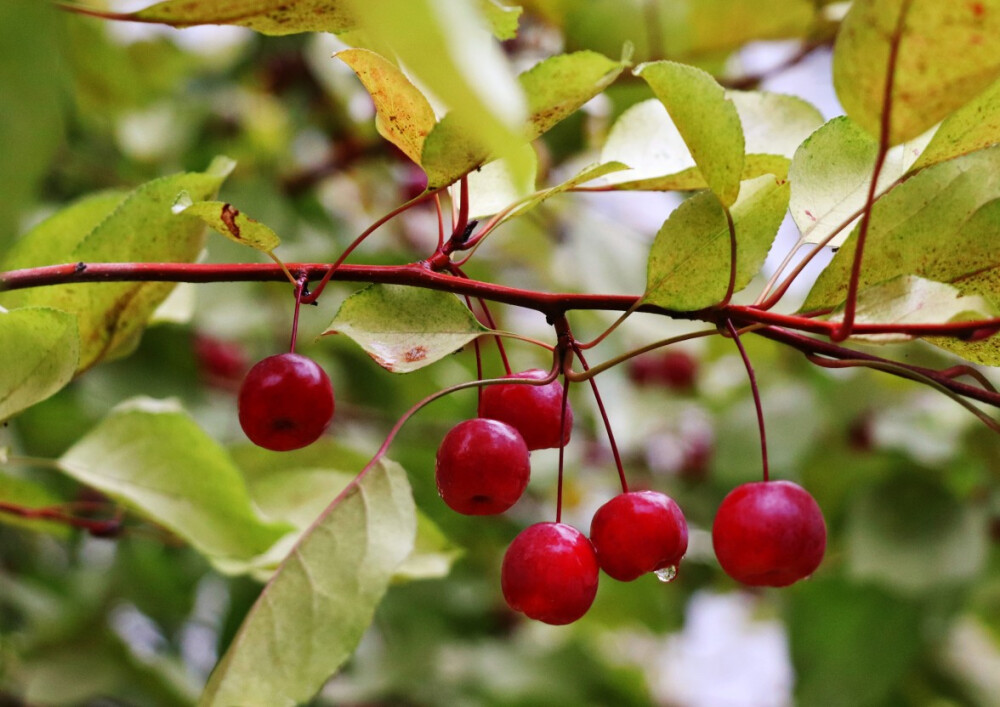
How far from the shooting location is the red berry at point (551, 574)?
67 centimetres

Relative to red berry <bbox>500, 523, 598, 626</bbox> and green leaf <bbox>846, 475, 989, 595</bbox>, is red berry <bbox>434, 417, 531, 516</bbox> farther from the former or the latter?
green leaf <bbox>846, 475, 989, 595</bbox>

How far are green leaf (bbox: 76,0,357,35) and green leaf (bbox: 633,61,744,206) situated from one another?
198mm

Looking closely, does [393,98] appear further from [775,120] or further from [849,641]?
[849,641]

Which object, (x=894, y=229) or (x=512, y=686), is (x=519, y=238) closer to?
(x=512, y=686)

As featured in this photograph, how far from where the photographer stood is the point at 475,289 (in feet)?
2.15

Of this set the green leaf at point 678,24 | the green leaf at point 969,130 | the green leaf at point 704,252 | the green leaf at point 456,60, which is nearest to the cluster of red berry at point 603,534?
the green leaf at point 704,252

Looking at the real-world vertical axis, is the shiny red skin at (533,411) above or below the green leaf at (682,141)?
below

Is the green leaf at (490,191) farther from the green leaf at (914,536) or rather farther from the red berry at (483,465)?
the green leaf at (914,536)

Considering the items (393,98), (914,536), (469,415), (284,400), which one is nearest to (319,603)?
(284,400)

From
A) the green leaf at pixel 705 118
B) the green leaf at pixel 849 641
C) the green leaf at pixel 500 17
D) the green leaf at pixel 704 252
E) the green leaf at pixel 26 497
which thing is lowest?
the green leaf at pixel 849 641

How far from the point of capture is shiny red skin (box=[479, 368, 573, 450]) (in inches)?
29.6

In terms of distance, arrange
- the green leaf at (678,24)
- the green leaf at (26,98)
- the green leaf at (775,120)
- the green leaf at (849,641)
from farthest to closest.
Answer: the green leaf at (849,641) → the green leaf at (678,24) → the green leaf at (775,120) → the green leaf at (26,98)

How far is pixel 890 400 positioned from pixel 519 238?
0.77 m

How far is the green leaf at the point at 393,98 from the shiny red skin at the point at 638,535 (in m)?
0.29
